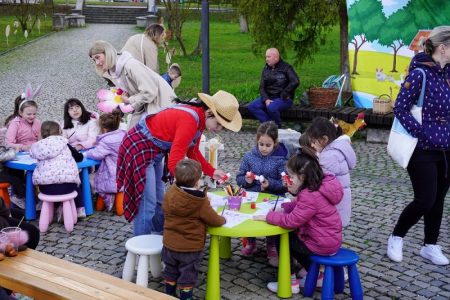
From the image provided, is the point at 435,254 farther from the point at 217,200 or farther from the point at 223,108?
the point at 223,108

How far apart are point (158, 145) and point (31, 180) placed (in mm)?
2213

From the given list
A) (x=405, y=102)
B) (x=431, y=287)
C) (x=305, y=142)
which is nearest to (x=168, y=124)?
(x=305, y=142)

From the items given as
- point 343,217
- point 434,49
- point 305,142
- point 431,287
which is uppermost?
point 434,49

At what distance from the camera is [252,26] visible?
13219mm

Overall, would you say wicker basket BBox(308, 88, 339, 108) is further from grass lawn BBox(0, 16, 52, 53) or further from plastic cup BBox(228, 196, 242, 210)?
grass lawn BBox(0, 16, 52, 53)

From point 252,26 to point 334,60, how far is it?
10.2 m

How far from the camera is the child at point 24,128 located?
744cm

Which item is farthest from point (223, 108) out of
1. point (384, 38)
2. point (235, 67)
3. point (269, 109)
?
point (235, 67)

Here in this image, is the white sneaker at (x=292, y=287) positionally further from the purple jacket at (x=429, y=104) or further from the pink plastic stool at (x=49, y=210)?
the pink plastic stool at (x=49, y=210)

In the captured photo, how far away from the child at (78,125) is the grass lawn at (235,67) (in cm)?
648

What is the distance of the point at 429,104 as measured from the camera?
5422 mm

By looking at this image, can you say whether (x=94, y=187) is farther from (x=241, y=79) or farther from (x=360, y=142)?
(x=241, y=79)

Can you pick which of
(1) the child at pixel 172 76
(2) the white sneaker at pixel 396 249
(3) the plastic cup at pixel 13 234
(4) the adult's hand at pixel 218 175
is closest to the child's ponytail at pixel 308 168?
(4) the adult's hand at pixel 218 175

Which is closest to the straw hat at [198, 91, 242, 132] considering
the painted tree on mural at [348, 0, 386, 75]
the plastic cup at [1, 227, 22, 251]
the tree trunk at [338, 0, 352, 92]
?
the plastic cup at [1, 227, 22, 251]
